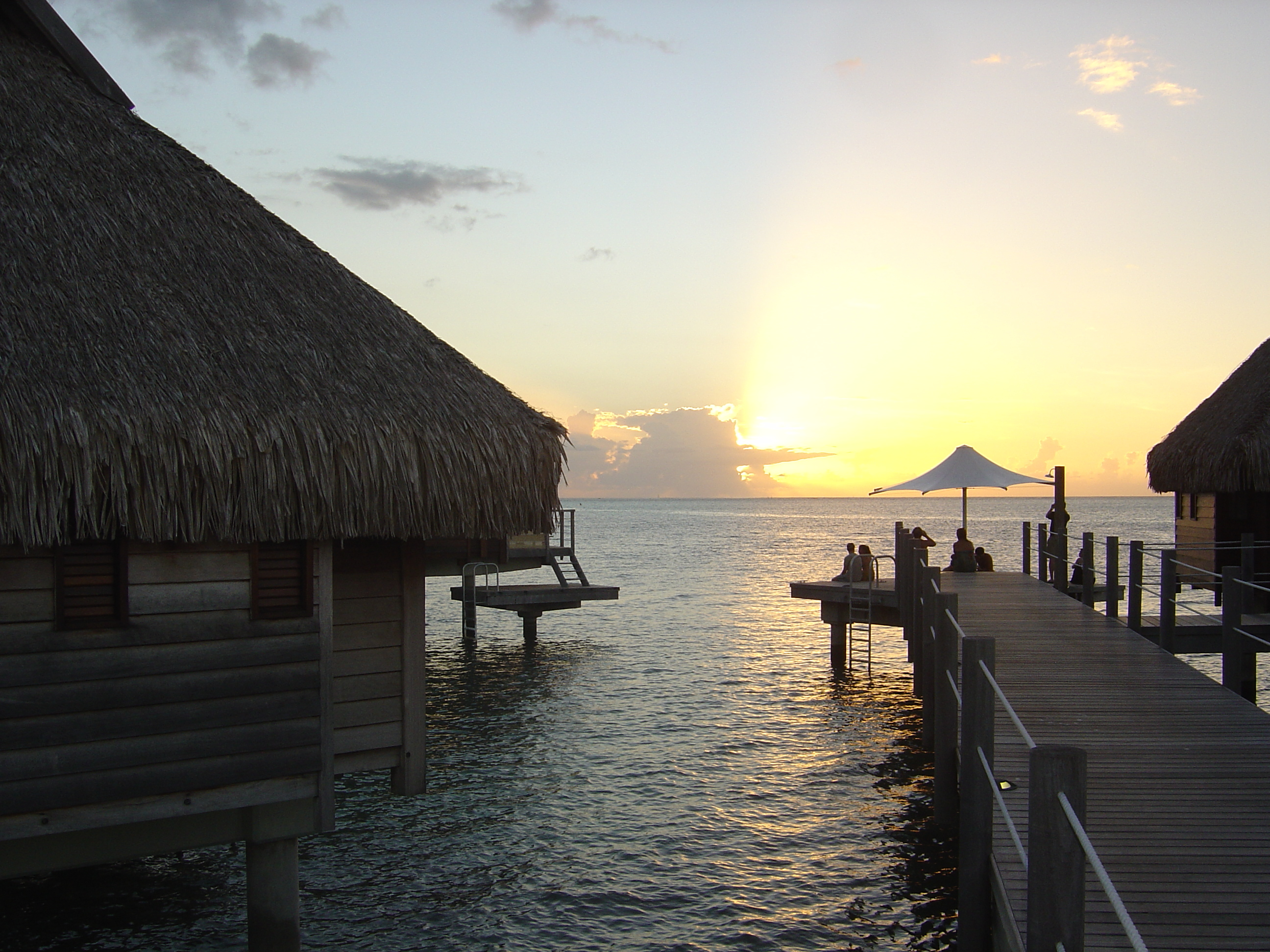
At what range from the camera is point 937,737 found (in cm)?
958

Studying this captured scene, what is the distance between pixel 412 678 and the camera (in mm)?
8148

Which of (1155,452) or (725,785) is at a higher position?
(1155,452)

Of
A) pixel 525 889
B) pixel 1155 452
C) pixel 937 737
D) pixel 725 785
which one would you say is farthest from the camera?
pixel 1155 452

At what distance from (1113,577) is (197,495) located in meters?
12.9

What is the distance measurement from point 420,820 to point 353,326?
6.98 m

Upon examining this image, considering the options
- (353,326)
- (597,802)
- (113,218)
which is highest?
(113,218)

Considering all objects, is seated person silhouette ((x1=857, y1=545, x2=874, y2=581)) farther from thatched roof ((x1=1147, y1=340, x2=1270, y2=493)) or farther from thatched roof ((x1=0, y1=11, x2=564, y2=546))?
thatched roof ((x1=0, y1=11, x2=564, y2=546))

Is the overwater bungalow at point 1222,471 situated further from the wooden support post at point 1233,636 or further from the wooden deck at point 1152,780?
the wooden deck at point 1152,780

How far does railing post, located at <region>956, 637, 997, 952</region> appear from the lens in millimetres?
6242

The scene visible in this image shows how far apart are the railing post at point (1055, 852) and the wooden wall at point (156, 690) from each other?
5153mm

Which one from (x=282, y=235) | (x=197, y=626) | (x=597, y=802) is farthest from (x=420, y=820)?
(x=282, y=235)

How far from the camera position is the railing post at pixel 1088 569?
1608 centimetres

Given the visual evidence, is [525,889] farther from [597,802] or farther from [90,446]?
[90,446]

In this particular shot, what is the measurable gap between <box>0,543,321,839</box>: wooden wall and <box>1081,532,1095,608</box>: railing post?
13.2m
